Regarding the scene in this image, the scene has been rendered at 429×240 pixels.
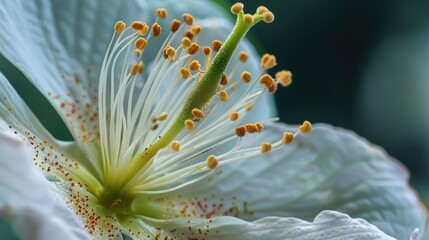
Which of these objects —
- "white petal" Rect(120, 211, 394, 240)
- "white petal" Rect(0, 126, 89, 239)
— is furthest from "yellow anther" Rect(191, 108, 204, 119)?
"white petal" Rect(0, 126, 89, 239)

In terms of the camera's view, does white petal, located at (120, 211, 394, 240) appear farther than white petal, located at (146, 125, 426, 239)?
No

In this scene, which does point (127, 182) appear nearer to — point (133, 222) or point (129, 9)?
point (133, 222)

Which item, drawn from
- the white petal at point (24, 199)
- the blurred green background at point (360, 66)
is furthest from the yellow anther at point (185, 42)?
the blurred green background at point (360, 66)

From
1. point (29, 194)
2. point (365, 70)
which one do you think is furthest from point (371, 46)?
point (29, 194)

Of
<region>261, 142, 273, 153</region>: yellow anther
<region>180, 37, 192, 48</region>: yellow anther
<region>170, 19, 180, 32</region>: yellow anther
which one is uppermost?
<region>170, 19, 180, 32</region>: yellow anther

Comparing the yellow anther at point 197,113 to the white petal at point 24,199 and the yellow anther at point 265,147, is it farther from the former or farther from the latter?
the white petal at point 24,199

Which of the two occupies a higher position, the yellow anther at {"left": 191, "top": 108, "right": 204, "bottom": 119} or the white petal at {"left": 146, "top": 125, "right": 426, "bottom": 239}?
the yellow anther at {"left": 191, "top": 108, "right": 204, "bottom": 119}

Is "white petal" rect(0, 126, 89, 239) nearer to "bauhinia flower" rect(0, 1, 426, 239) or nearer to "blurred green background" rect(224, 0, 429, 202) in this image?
"bauhinia flower" rect(0, 1, 426, 239)
